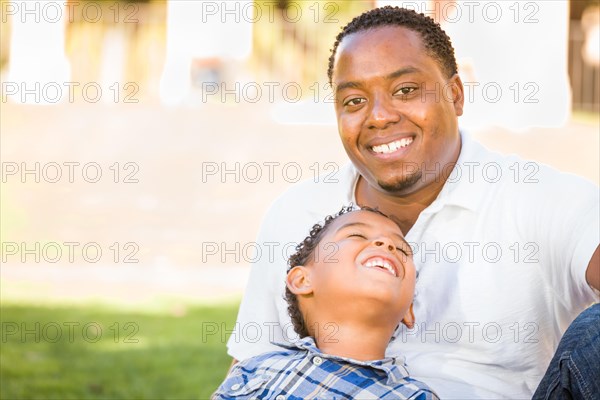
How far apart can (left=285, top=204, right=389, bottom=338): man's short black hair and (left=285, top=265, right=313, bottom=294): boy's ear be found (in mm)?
45

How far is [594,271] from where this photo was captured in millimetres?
2682

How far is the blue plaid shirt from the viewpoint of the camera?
8.46 ft

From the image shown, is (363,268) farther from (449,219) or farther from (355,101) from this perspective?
(355,101)

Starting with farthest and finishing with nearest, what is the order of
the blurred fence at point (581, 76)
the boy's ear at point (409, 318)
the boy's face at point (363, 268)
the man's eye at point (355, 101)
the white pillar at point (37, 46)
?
1. the blurred fence at point (581, 76)
2. the white pillar at point (37, 46)
3. the man's eye at point (355, 101)
4. the boy's ear at point (409, 318)
5. the boy's face at point (363, 268)

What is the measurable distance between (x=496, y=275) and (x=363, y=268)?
49cm

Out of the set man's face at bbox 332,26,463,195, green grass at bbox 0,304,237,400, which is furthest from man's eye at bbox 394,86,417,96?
green grass at bbox 0,304,237,400

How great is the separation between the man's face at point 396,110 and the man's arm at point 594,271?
67cm

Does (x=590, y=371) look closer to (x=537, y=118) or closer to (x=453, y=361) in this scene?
(x=453, y=361)

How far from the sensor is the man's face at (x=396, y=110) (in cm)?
310

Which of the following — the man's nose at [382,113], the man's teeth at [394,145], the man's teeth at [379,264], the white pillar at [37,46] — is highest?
the man's nose at [382,113]

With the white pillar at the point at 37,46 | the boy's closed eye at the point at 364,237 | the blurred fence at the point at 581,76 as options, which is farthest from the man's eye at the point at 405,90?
A: the blurred fence at the point at 581,76

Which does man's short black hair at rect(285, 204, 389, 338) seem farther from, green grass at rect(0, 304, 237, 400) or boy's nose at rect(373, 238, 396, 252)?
green grass at rect(0, 304, 237, 400)

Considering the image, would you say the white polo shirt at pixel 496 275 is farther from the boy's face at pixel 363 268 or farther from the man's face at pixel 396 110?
the boy's face at pixel 363 268

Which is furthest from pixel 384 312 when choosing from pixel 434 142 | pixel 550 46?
pixel 550 46
